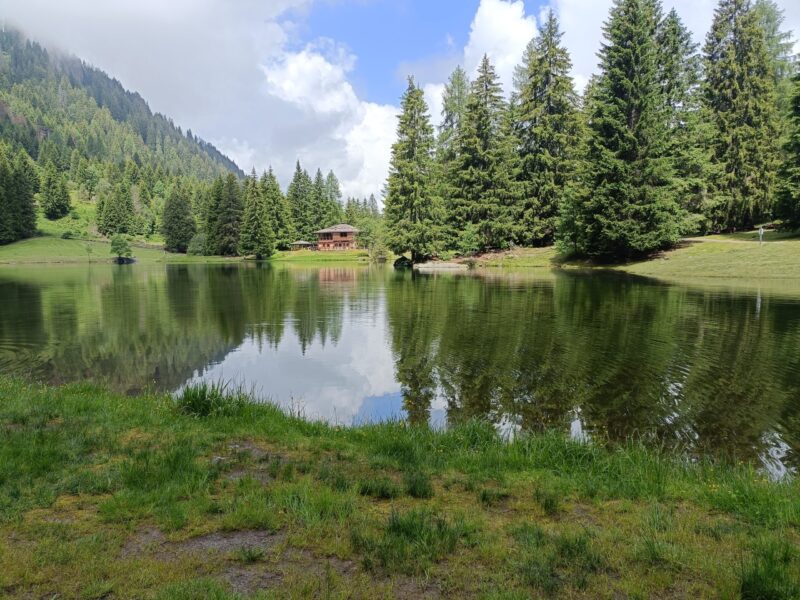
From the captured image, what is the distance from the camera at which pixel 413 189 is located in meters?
62.0

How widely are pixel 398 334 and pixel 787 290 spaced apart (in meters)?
22.4

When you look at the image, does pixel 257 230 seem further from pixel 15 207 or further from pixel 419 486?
pixel 419 486

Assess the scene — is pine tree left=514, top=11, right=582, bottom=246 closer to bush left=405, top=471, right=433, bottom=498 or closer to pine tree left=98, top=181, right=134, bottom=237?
bush left=405, top=471, right=433, bottom=498

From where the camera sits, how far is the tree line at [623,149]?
43.4 m

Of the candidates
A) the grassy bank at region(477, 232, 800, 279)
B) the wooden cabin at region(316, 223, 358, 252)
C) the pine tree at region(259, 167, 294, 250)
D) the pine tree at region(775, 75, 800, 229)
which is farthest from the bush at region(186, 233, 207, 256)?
the pine tree at region(775, 75, 800, 229)

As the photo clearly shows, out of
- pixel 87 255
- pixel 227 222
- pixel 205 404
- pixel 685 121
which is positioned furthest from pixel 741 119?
pixel 87 255

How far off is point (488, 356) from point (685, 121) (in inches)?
1778

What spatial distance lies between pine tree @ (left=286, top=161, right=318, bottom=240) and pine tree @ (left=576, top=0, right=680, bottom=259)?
78004 mm

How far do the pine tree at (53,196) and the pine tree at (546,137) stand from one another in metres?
120

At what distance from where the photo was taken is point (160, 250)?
384 feet

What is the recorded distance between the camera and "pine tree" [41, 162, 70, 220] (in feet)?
417

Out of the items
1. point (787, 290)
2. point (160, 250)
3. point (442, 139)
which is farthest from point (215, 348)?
point (160, 250)

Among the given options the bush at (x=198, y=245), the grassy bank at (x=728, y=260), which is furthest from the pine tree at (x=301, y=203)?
the grassy bank at (x=728, y=260)

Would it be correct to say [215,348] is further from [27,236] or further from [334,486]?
[27,236]
